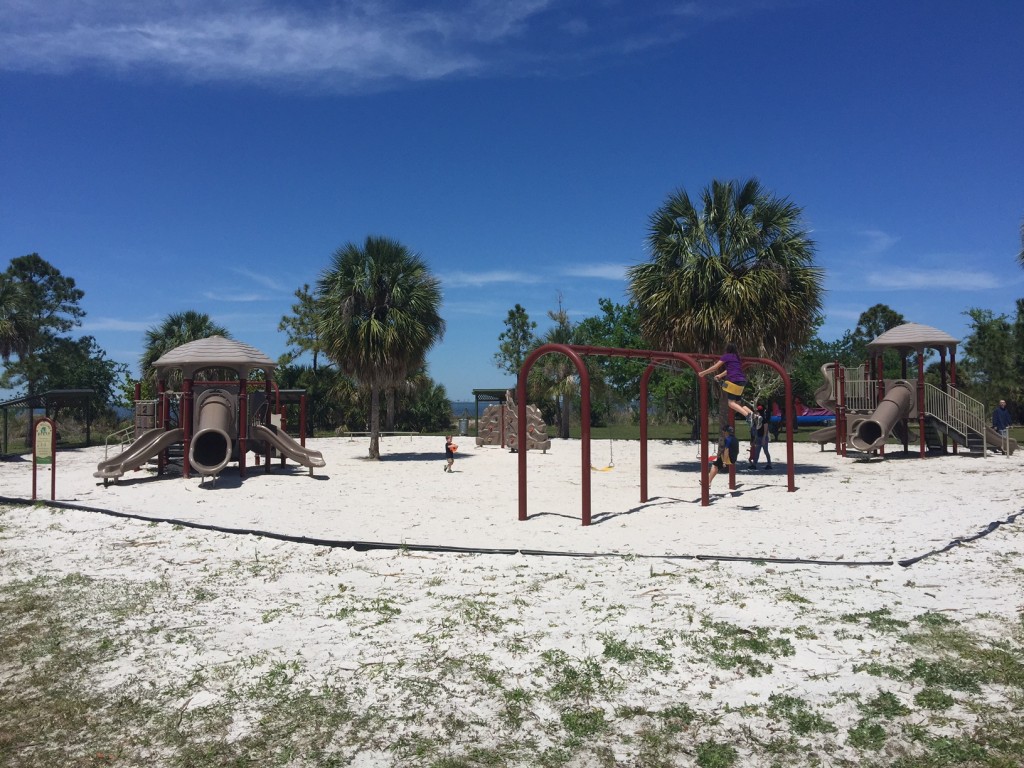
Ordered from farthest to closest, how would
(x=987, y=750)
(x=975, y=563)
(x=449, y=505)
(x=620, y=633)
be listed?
1. (x=449, y=505)
2. (x=975, y=563)
3. (x=620, y=633)
4. (x=987, y=750)

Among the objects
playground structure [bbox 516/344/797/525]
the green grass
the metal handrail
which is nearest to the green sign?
the metal handrail

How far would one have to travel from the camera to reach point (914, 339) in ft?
73.2

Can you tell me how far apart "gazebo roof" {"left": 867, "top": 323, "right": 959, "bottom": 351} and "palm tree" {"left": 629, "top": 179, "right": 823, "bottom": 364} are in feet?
21.3

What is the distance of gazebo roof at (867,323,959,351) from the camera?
22109 mm

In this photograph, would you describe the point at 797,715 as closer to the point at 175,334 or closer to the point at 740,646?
the point at 740,646

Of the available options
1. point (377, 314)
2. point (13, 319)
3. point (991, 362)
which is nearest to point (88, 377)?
point (13, 319)

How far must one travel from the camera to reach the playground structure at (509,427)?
25422mm

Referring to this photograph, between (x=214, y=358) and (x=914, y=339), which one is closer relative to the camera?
(x=214, y=358)

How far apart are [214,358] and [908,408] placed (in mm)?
18786

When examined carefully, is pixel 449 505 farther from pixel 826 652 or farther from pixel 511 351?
pixel 511 351

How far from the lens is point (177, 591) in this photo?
6723 millimetres

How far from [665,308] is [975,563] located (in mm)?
11003

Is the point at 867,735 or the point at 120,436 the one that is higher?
the point at 120,436

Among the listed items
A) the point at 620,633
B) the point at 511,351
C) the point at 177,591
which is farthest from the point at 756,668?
the point at 511,351
